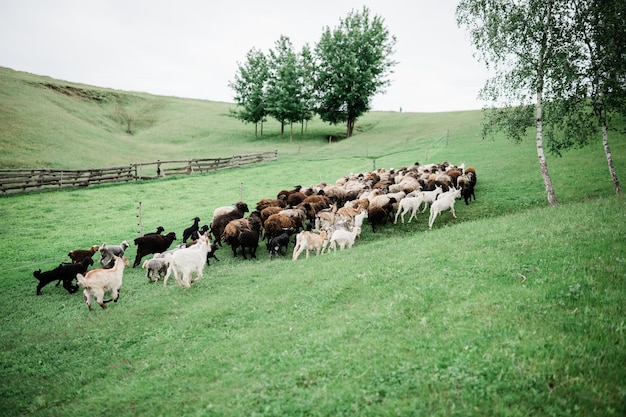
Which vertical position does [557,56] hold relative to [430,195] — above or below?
above

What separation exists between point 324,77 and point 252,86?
12.7m

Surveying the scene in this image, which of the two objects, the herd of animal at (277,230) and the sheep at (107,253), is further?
the sheep at (107,253)

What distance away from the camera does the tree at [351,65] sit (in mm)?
55375

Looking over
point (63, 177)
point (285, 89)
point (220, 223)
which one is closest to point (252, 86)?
point (285, 89)

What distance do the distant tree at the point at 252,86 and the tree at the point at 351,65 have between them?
9.72 metres

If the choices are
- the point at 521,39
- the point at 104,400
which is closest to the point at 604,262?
the point at 104,400

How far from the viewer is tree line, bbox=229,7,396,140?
55844mm

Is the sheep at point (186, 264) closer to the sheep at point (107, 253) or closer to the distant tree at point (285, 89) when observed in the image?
the sheep at point (107, 253)

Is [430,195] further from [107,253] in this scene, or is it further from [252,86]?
[252,86]

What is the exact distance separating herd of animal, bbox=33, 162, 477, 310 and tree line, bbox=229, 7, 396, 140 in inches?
1479

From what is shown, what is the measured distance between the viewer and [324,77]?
192ft

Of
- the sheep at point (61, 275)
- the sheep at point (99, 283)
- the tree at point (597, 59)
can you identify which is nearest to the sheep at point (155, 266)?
the sheep at point (99, 283)

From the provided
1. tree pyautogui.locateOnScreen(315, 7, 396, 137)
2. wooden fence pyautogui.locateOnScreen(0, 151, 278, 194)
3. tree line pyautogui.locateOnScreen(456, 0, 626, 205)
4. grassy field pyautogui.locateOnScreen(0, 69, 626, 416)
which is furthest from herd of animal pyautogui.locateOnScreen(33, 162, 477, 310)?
tree pyautogui.locateOnScreen(315, 7, 396, 137)

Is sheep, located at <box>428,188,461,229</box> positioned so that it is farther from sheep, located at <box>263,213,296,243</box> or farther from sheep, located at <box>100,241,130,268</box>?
sheep, located at <box>100,241,130,268</box>
